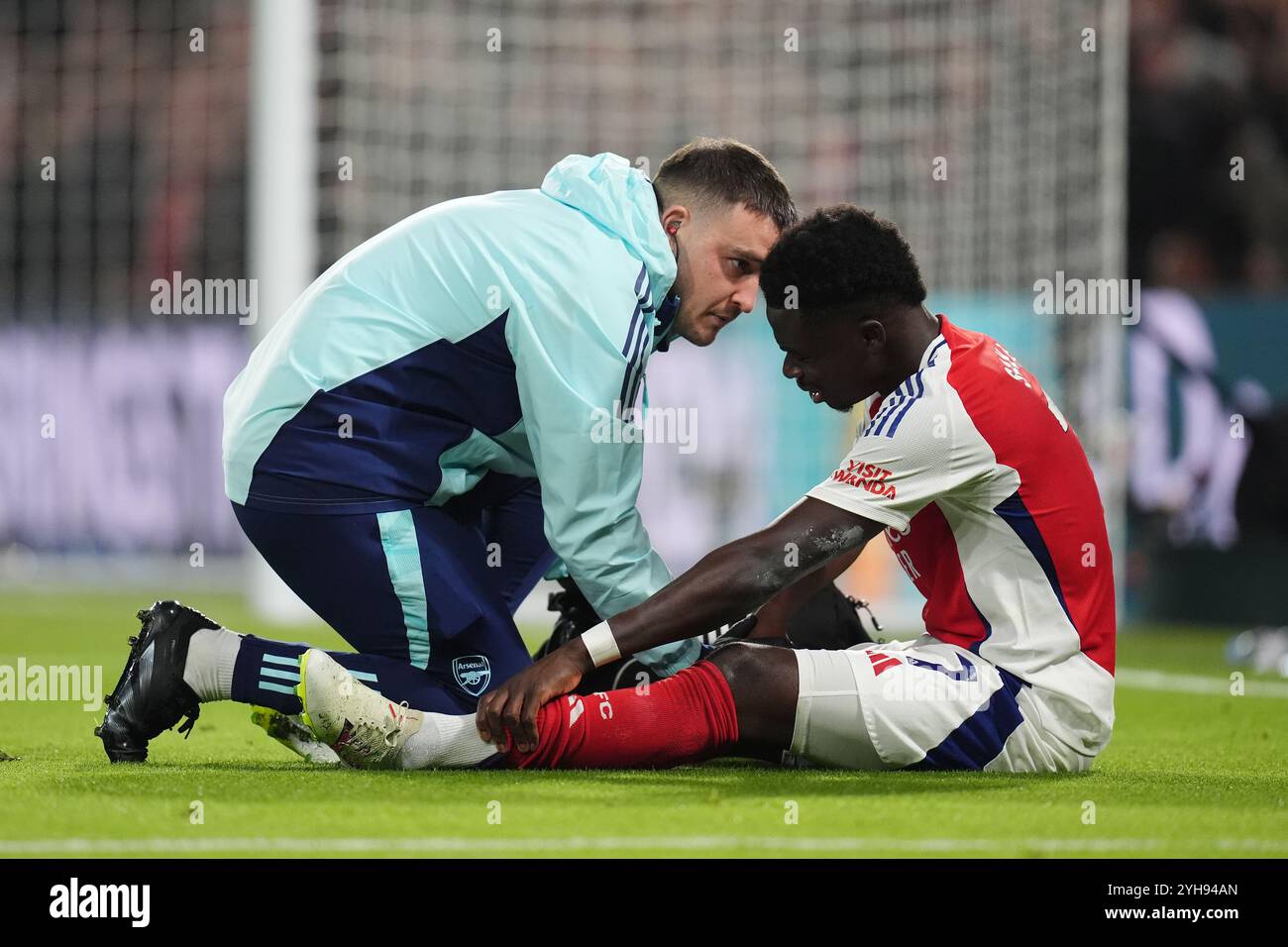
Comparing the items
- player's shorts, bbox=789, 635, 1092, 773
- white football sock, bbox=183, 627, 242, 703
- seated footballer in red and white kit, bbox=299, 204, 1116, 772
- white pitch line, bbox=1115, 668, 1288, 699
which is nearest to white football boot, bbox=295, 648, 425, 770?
seated footballer in red and white kit, bbox=299, 204, 1116, 772

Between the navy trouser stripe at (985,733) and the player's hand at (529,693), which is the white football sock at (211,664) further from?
the navy trouser stripe at (985,733)

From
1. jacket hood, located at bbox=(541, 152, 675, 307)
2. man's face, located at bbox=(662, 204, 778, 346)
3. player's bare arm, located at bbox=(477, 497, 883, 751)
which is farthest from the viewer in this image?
man's face, located at bbox=(662, 204, 778, 346)

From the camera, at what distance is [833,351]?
377 cm

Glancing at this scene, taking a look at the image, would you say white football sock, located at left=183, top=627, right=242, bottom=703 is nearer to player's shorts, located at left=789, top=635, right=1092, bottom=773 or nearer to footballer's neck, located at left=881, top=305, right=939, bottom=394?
player's shorts, located at left=789, top=635, right=1092, bottom=773

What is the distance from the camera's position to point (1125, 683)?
6.83 metres

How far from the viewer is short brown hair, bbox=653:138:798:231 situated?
408cm

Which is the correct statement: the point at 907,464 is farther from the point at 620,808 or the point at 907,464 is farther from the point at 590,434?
the point at 620,808

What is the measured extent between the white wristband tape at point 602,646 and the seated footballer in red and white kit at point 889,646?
0.17 m

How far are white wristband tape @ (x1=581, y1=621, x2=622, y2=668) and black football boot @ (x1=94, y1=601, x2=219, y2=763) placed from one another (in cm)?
92

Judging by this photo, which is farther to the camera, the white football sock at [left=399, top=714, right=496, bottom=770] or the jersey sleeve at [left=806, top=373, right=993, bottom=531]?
the white football sock at [left=399, top=714, right=496, bottom=770]

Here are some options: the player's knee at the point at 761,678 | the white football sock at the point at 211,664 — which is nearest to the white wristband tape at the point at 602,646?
the player's knee at the point at 761,678

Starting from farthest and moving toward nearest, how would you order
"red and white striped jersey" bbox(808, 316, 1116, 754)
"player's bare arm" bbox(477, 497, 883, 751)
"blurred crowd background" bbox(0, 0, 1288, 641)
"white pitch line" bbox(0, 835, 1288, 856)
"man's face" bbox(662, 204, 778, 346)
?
"blurred crowd background" bbox(0, 0, 1288, 641) → "man's face" bbox(662, 204, 778, 346) → "red and white striped jersey" bbox(808, 316, 1116, 754) → "player's bare arm" bbox(477, 497, 883, 751) → "white pitch line" bbox(0, 835, 1288, 856)

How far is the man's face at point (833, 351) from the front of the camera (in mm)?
3746
